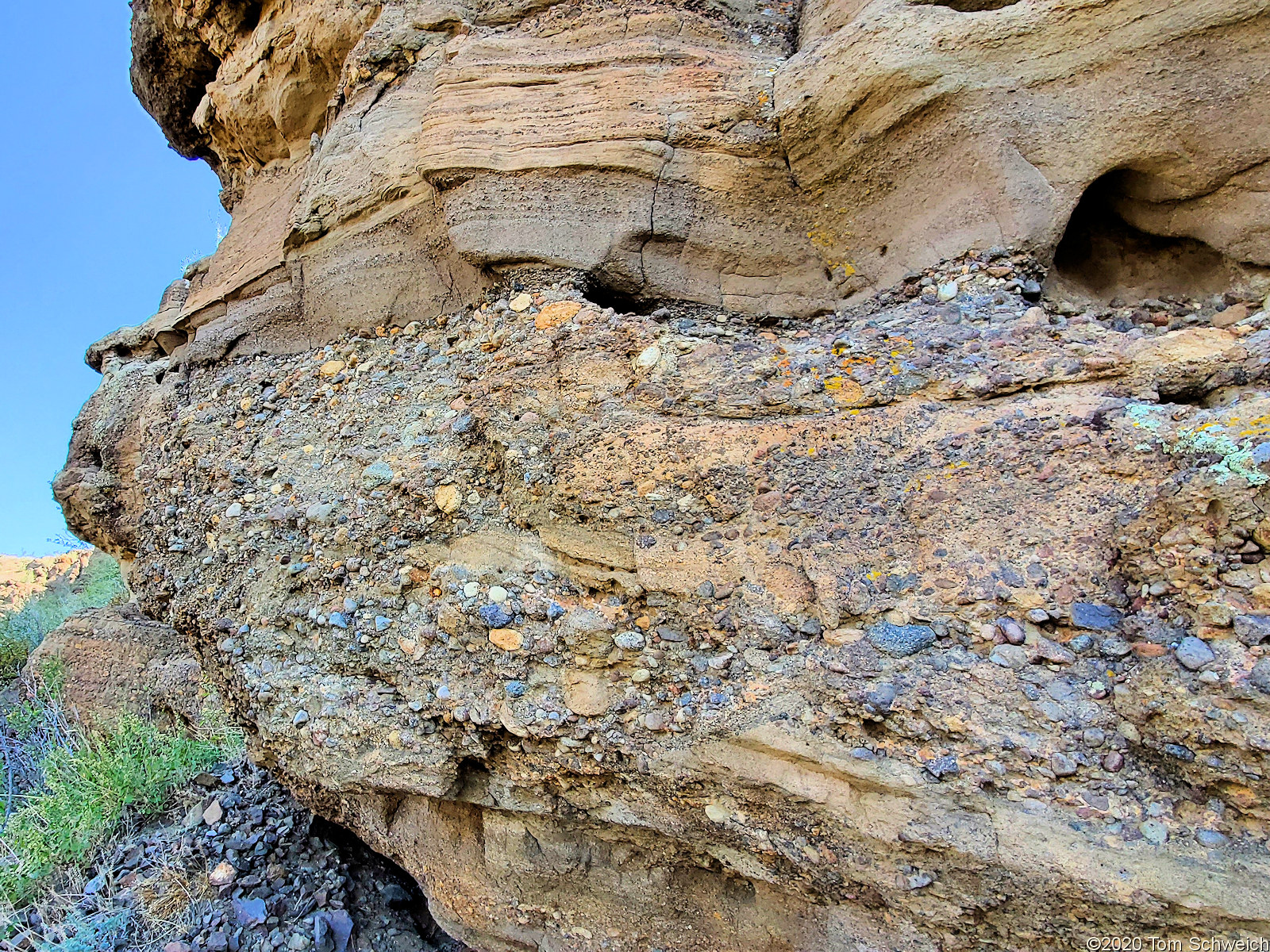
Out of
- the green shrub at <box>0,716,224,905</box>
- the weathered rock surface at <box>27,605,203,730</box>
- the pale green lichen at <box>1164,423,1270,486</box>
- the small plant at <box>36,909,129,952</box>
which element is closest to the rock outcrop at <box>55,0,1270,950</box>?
the pale green lichen at <box>1164,423,1270,486</box>

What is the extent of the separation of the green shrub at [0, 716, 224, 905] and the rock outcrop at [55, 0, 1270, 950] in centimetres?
135

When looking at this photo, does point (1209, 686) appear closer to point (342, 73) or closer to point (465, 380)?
point (465, 380)

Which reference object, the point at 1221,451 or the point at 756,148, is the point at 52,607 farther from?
the point at 1221,451

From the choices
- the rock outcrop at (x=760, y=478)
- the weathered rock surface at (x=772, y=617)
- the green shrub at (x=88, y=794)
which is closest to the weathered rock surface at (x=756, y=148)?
the rock outcrop at (x=760, y=478)

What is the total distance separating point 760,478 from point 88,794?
4.15 meters

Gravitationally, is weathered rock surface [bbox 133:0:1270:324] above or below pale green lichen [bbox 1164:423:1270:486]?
above

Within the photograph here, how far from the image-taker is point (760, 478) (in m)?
2.38

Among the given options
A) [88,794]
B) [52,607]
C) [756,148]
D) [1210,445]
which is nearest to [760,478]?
[1210,445]

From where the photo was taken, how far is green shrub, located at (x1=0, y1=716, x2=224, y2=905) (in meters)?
3.55

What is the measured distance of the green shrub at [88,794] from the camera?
3.55 metres

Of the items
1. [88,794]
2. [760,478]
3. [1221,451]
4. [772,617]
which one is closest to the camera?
[1221,451]

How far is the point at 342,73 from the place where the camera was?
3.99 metres

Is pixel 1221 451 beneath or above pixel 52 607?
above

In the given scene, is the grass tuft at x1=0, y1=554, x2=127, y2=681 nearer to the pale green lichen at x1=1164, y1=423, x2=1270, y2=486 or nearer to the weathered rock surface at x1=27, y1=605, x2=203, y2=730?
the weathered rock surface at x1=27, y1=605, x2=203, y2=730
